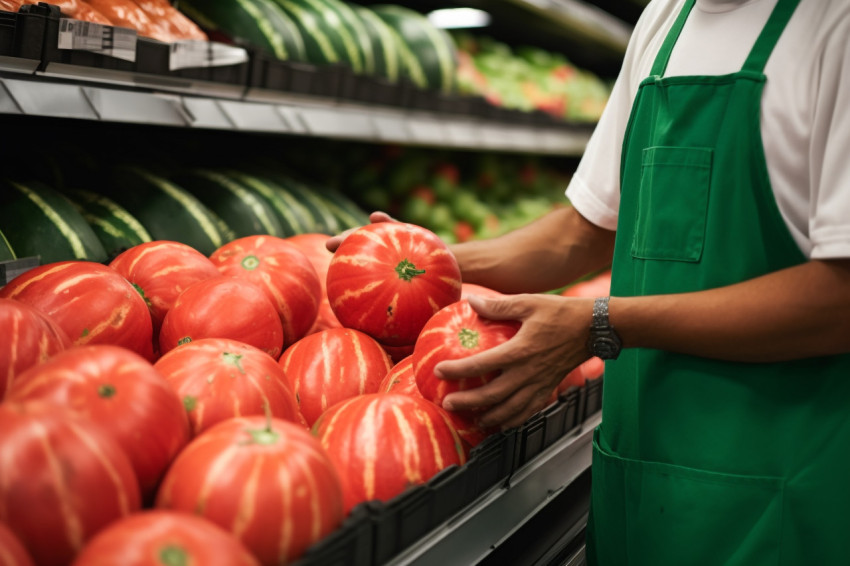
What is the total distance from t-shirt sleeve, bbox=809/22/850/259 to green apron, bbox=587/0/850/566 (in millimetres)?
95

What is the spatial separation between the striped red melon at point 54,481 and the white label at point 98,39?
1082mm

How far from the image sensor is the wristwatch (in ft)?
4.25

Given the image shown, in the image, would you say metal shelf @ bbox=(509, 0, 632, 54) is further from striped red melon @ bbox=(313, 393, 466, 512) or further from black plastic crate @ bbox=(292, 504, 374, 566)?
black plastic crate @ bbox=(292, 504, 374, 566)

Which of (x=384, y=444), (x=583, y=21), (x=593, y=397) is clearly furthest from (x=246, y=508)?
(x=583, y=21)

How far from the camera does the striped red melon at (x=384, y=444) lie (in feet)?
3.59

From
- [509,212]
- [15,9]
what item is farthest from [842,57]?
[509,212]

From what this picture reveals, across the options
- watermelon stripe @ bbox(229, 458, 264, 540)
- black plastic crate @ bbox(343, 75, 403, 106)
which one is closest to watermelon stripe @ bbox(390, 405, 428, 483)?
watermelon stripe @ bbox(229, 458, 264, 540)

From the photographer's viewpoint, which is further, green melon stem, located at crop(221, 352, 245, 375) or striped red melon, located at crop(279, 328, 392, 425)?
striped red melon, located at crop(279, 328, 392, 425)

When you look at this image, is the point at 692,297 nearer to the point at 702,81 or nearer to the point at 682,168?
the point at 682,168

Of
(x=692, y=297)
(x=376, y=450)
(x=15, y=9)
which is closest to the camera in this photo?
(x=376, y=450)

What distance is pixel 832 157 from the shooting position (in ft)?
3.77

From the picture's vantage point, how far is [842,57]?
3.86ft

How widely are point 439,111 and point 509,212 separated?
57.2 inches

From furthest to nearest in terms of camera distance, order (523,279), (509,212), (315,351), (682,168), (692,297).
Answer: (509,212)
(523,279)
(315,351)
(682,168)
(692,297)
